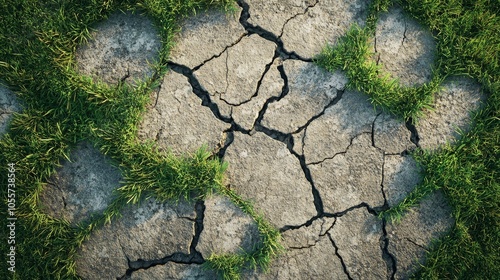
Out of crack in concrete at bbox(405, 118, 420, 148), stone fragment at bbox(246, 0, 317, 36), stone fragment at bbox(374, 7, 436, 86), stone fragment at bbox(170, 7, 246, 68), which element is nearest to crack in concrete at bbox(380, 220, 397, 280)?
crack in concrete at bbox(405, 118, 420, 148)

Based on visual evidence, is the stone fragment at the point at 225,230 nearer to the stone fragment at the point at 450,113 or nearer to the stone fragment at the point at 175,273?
the stone fragment at the point at 175,273

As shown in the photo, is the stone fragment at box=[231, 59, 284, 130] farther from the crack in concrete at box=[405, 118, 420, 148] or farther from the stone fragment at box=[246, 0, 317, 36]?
the crack in concrete at box=[405, 118, 420, 148]

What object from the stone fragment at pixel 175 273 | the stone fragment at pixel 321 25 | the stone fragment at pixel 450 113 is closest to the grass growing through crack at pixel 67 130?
the stone fragment at pixel 175 273

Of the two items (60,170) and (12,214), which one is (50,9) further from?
(12,214)

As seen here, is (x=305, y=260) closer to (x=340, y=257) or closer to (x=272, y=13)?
(x=340, y=257)

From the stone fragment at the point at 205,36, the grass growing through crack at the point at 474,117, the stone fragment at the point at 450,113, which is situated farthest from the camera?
the stone fragment at the point at 205,36

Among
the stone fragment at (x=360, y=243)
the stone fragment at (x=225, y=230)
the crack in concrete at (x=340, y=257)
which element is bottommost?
the stone fragment at (x=225, y=230)
